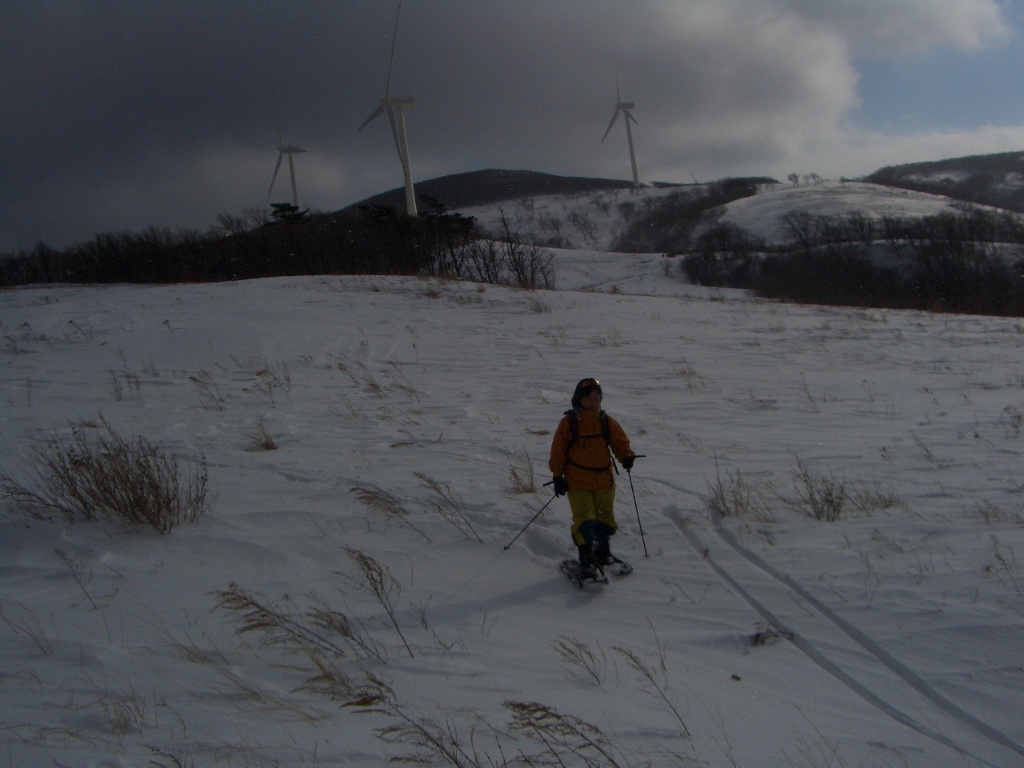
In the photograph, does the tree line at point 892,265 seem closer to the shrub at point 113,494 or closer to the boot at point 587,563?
the boot at point 587,563

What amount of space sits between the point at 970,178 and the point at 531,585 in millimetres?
183980

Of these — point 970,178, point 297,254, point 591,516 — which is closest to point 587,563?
point 591,516

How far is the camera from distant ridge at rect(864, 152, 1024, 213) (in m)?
121

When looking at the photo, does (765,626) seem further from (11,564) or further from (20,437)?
(20,437)

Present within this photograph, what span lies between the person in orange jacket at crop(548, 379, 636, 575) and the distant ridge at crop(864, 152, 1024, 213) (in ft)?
417

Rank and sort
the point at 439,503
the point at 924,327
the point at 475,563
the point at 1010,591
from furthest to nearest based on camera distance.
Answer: the point at 924,327 → the point at 439,503 → the point at 475,563 → the point at 1010,591

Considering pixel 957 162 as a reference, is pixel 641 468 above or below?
below

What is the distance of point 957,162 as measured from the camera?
17150 centimetres

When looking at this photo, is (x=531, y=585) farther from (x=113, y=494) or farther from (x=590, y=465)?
(x=113, y=494)

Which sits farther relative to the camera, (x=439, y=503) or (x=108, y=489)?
(x=439, y=503)

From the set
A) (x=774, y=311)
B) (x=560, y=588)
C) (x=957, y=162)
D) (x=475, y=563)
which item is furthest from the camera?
(x=957, y=162)

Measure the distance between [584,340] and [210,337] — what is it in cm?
894

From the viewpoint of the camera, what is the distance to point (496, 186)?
592 feet

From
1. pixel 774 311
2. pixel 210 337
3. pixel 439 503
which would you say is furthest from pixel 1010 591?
pixel 774 311
